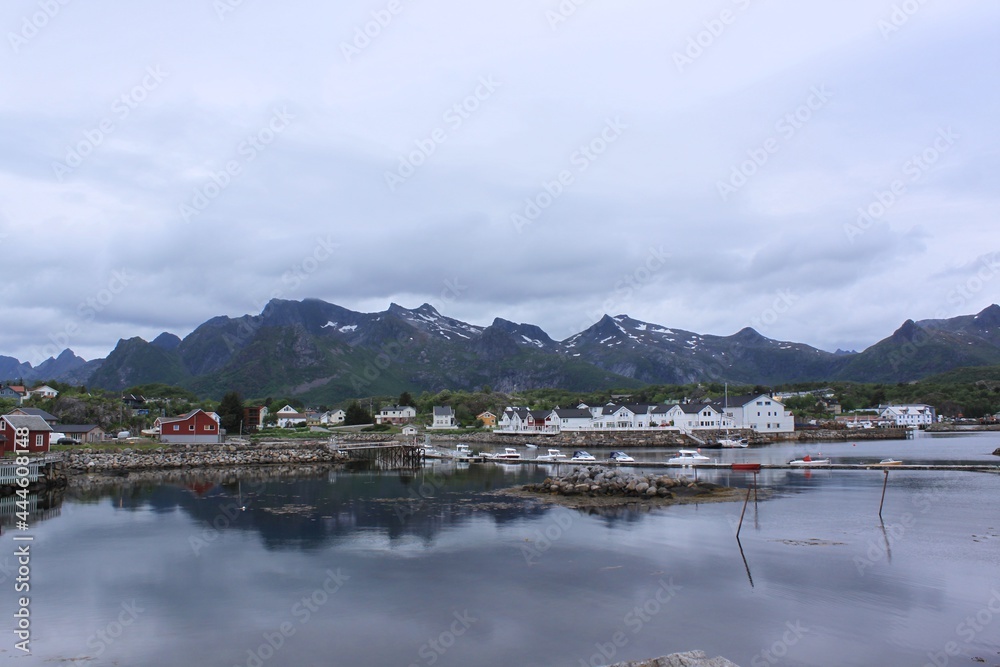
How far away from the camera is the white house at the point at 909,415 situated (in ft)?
429

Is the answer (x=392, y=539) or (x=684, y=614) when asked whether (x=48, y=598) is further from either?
(x=684, y=614)

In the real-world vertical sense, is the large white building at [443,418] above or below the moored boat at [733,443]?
above

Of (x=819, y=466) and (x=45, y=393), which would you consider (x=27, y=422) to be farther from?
(x=819, y=466)

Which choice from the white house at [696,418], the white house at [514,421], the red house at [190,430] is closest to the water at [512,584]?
the red house at [190,430]

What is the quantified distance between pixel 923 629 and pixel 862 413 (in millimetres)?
144511

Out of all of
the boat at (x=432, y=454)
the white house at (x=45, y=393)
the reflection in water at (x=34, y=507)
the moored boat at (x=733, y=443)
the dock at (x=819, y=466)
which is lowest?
the moored boat at (x=733, y=443)

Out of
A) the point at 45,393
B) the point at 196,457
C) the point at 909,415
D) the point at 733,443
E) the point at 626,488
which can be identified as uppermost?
the point at 45,393

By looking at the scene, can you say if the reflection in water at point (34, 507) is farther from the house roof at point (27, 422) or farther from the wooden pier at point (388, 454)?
the wooden pier at point (388, 454)

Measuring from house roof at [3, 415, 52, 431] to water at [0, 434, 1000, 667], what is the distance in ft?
62.1

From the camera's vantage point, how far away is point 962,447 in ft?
252

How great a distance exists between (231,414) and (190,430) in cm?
1883

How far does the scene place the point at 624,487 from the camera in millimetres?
39438

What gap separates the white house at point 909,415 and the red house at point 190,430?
125395 millimetres

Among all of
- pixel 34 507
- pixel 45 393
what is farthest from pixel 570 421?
pixel 45 393
